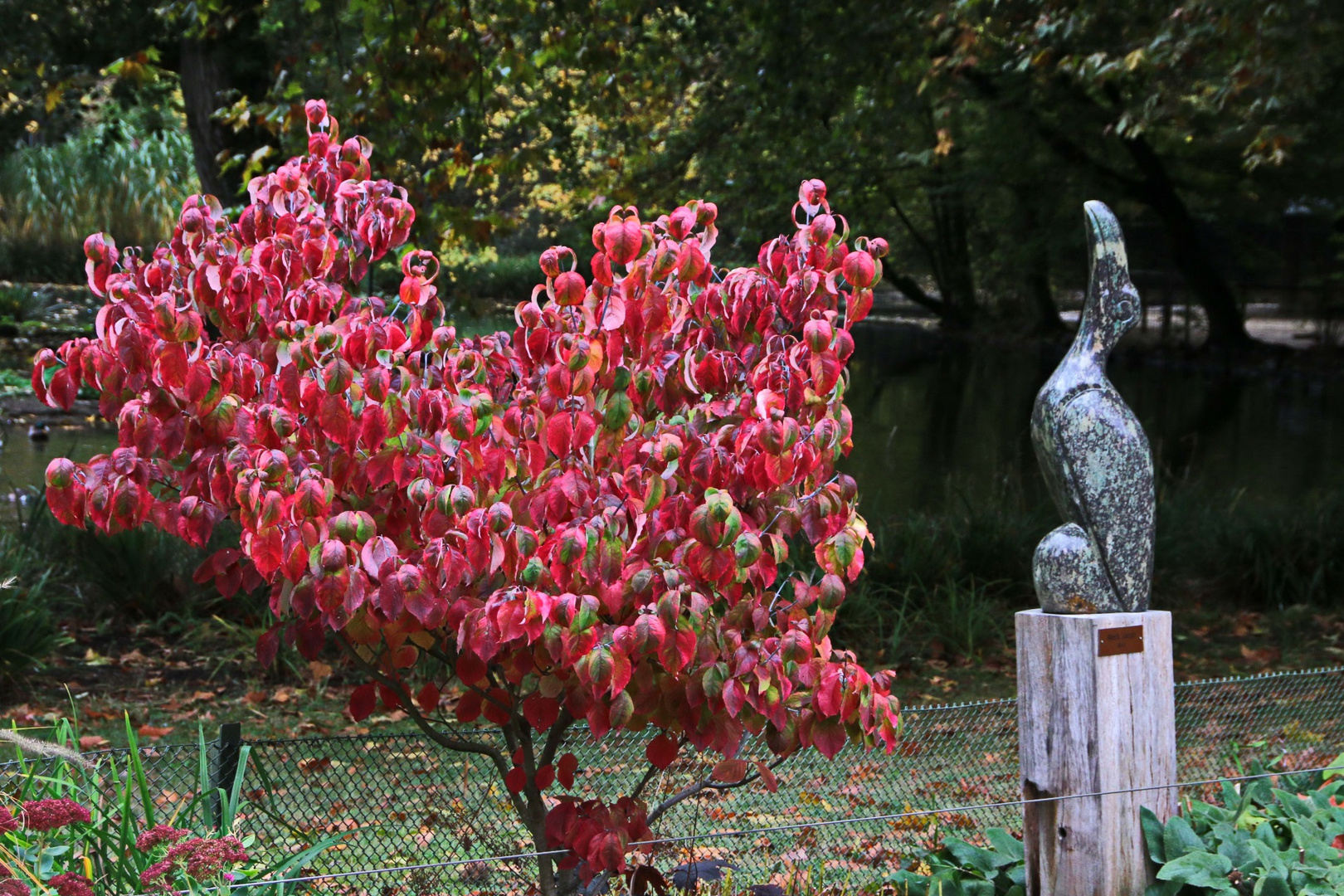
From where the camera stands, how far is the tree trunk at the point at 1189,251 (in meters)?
22.7

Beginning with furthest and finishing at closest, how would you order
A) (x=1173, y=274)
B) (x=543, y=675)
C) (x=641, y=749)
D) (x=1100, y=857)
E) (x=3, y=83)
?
(x=1173, y=274), (x=3, y=83), (x=641, y=749), (x=1100, y=857), (x=543, y=675)

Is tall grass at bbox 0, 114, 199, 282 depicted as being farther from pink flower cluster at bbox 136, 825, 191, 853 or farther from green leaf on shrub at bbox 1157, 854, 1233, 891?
green leaf on shrub at bbox 1157, 854, 1233, 891

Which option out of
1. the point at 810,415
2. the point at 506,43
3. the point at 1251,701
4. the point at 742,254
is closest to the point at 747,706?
the point at 810,415

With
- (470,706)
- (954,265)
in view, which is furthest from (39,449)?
(954,265)

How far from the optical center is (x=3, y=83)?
1087 cm

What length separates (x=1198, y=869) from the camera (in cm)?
328

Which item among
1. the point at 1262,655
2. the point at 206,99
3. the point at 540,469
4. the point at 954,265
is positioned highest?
the point at 954,265

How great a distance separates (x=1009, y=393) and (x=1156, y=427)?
5702mm

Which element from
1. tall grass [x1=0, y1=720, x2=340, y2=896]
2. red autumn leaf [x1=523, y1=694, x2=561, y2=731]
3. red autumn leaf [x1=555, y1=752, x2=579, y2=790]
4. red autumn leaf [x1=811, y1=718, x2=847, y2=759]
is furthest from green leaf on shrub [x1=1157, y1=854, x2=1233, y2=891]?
tall grass [x1=0, y1=720, x2=340, y2=896]

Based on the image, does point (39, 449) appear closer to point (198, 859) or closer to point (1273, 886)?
point (198, 859)

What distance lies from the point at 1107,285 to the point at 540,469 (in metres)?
1.71

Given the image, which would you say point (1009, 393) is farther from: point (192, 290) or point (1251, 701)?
point (192, 290)

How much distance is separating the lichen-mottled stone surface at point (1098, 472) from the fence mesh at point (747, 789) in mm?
780

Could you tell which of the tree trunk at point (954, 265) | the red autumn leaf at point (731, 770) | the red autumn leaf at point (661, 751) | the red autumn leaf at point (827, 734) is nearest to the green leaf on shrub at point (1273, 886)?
the red autumn leaf at point (827, 734)
